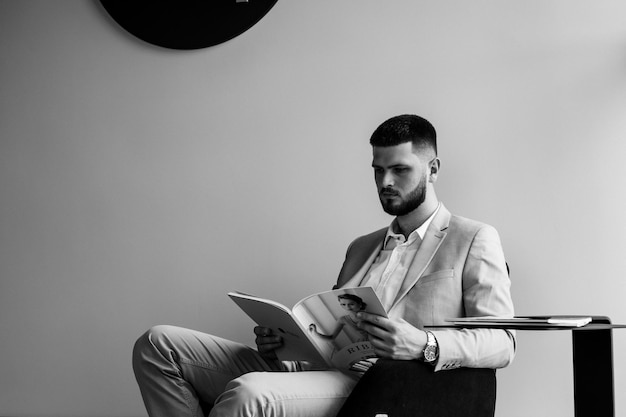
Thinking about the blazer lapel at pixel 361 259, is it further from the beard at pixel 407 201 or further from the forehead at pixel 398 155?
the forehead at pixel 398 155

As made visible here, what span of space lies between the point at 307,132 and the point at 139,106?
2.38ft

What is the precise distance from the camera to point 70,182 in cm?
307

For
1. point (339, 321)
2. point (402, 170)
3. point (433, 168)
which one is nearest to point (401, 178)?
point (402, 170)

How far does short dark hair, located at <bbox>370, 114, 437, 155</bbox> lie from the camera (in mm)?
2152

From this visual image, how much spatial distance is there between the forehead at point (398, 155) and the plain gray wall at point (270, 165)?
61 cm

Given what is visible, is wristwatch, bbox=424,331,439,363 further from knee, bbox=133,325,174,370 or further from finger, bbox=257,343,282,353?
knee, bbox=133,325,174,370

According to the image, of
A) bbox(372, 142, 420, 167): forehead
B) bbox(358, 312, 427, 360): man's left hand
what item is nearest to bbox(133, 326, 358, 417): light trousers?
bbox(358, 312, 427, 360): man's left hand

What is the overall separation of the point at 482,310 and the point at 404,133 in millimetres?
590

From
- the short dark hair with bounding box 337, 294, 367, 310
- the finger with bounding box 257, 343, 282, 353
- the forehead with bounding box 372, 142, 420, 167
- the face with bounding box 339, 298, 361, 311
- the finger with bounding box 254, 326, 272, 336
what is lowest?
the finger with bounding box 257, 343, 282, 353

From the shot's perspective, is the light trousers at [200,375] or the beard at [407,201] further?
the beard at [407,201]

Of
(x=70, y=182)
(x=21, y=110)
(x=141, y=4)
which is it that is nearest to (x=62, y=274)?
(x=70, y=182)

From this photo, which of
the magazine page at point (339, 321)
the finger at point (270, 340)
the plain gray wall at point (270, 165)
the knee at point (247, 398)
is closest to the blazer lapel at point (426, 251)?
the magazine page at point (339, 321)

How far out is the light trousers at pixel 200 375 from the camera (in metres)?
1.78

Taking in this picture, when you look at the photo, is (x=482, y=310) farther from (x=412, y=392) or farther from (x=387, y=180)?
(x=387, y=180)
